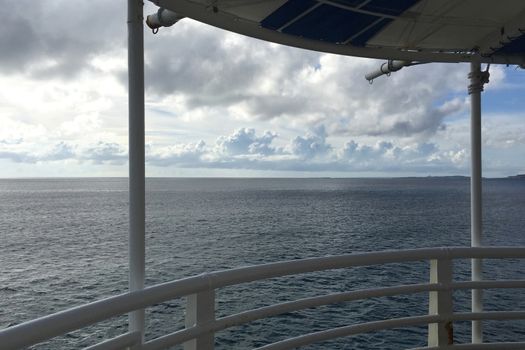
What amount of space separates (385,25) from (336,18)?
2.06ft

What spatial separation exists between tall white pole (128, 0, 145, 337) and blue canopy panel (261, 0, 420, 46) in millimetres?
1294

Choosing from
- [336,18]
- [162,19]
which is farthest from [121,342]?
[336,18]

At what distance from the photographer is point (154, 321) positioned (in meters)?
18.2

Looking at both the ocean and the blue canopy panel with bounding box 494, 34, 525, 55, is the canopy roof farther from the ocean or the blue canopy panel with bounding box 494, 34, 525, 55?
the ocean

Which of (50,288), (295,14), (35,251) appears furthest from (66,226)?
(295,14)

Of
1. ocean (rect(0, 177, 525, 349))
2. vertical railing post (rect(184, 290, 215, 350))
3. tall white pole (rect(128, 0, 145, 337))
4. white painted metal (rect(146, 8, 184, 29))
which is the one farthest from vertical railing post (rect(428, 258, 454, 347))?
ocean (rect(0, 177, 525, 349))

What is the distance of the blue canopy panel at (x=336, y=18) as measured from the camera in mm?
3691

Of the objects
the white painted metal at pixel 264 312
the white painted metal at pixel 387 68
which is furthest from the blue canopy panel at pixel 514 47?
the white painted metal at pixel 264 312

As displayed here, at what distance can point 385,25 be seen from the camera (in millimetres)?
4250

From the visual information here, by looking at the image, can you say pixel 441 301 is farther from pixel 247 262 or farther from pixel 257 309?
pixel 247 262

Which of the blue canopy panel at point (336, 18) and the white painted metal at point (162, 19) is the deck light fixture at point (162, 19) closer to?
the white painted metal at point (162, 19)

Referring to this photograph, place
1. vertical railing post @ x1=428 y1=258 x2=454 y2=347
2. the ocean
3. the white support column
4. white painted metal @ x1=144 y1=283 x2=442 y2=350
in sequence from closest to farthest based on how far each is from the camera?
white painted metal @ x1=144 y1=283 x2=442 y2=350, vertical railing post @ x1=428 y1=258 x2=454 y2=347, the white support column, the ocean

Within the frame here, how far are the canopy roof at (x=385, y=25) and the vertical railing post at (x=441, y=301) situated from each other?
89.8 inches

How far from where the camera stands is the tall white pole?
2.73 metres
